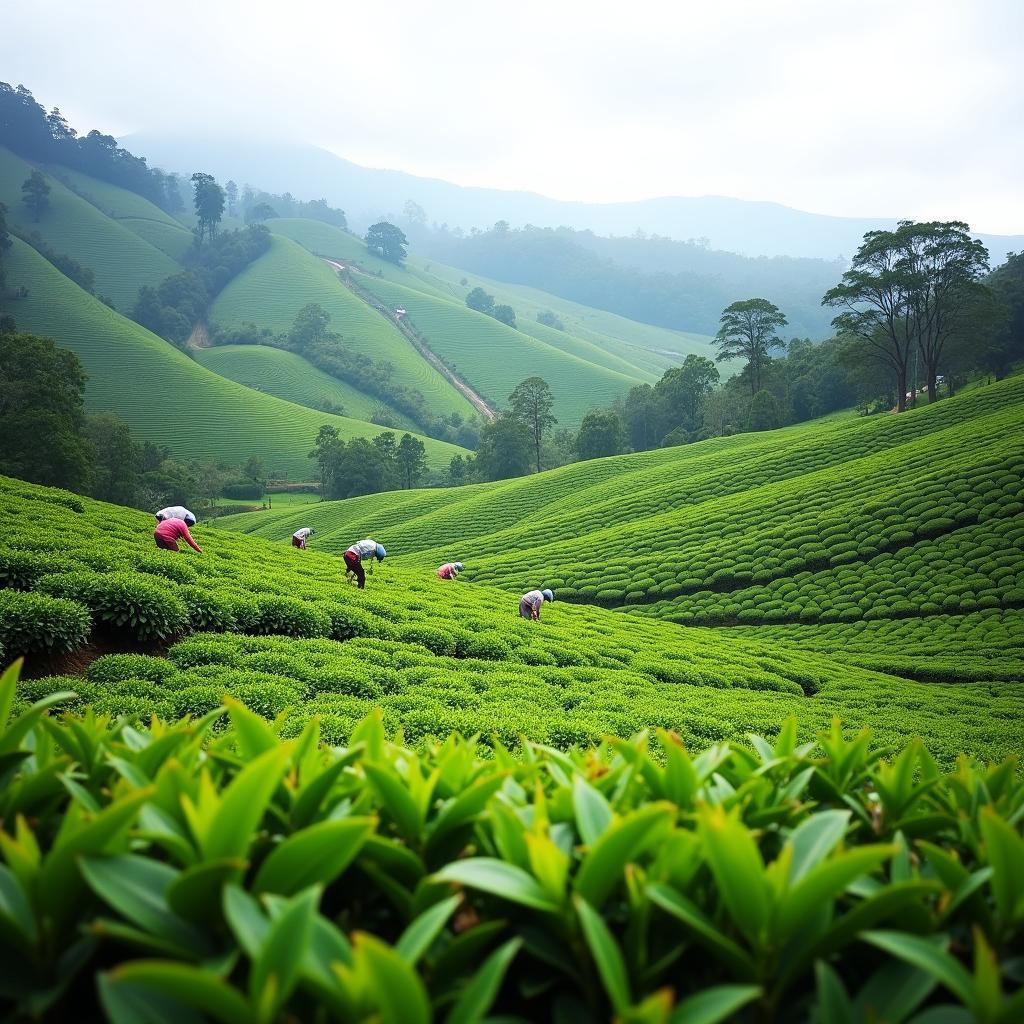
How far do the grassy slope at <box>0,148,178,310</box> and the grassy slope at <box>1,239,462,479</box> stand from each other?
91.1 feet

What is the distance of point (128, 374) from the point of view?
10006 cm

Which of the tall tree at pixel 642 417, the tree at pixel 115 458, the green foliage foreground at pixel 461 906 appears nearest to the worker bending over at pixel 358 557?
the green foliage foreground at pixel 461 906

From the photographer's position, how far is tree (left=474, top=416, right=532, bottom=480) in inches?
3000

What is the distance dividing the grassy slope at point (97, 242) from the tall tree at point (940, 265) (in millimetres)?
143578

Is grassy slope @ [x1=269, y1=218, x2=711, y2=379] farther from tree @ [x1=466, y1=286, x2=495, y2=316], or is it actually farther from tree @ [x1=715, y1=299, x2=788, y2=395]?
tree @ [x1=715, y1=299, x2=788, y2=395]

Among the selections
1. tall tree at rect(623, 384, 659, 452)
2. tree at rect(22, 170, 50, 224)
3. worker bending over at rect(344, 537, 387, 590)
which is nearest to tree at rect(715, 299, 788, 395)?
tall tree at rect(623, 384, 659, 452)

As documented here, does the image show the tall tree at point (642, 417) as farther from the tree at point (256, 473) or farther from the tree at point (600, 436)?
the tree at point (256, 473)

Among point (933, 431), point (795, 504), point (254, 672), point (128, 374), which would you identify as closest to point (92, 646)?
point (254, 672)

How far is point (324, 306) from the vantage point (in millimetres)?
147000

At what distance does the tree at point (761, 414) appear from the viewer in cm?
6888

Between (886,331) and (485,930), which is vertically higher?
(886,331)

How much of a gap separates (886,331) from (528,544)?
4333 cm

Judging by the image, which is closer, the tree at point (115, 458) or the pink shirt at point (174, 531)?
the pink shirt at point (174, 531)

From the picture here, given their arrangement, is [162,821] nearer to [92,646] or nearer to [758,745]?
[758,745]
